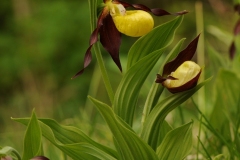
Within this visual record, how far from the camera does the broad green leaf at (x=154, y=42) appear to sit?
3.36ft

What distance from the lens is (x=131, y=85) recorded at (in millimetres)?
1025

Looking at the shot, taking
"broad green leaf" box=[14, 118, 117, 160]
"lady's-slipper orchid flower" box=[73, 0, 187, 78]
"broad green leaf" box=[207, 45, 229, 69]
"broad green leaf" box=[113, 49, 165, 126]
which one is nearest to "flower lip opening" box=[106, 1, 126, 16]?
"lady's-slipper orchid flower" box=[73, 0, 187, 78]

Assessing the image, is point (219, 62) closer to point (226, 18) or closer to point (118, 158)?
point (118, 158)

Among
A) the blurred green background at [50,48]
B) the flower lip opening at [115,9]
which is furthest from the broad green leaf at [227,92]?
the blurred green background at [50,48]

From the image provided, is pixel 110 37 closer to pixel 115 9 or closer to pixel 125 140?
pixel 115 9

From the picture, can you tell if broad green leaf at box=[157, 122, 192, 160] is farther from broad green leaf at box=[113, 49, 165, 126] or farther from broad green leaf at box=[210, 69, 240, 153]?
broad green leaf at box=[210, 69, 240, 153]

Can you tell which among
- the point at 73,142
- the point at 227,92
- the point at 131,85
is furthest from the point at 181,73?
the point at 227,92

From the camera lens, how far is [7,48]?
5.95 metres

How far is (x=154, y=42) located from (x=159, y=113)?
0.47 feet

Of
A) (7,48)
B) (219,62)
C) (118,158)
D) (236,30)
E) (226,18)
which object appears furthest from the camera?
(7,48)

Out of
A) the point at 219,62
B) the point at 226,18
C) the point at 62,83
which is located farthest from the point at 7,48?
the point at 219,62

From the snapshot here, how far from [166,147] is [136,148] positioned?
7 centimetres

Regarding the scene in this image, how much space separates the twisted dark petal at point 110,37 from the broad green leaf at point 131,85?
0.05m

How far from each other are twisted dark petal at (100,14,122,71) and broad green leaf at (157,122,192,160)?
18 cm
